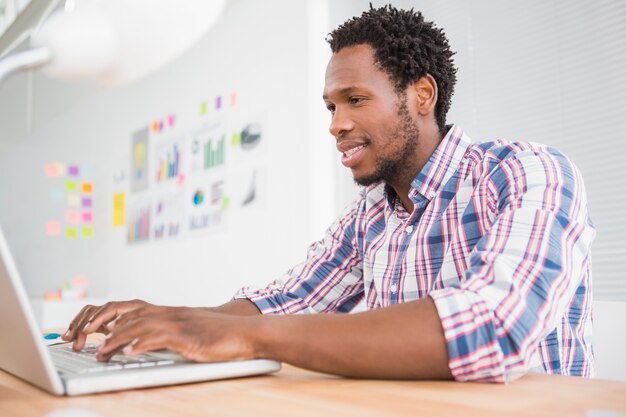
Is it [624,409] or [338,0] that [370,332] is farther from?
[338,0]

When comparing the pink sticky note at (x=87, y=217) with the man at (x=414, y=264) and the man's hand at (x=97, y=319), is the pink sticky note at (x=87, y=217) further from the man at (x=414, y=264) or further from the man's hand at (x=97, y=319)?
the man's hand at (x=97, y=319)

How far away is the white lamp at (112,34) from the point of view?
585mm

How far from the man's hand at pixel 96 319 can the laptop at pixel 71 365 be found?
0.46 ft

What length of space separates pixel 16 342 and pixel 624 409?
56cm

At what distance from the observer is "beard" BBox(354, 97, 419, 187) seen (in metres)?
1.31

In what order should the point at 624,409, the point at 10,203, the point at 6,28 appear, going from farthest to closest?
the point at 10,203 < the point at 6,28 < the point at 624,409

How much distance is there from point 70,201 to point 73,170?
0.21 metres

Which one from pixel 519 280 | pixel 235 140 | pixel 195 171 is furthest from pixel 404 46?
pixel 195 171

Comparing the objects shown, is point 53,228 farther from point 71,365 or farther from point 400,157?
point 71,365

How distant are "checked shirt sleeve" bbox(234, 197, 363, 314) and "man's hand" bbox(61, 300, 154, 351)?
1.11ft

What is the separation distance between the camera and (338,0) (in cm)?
273

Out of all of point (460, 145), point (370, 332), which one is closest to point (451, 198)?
point (460, 145)

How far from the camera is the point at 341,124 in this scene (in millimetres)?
1332

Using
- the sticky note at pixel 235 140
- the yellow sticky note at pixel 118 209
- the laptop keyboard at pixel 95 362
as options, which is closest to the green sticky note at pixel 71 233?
the yellow sticky note at pixel 118 209
